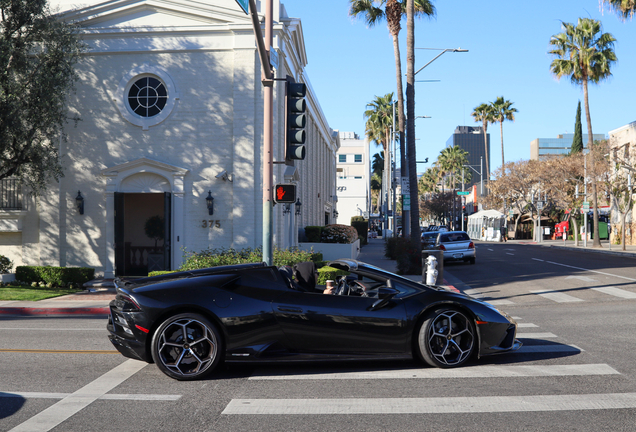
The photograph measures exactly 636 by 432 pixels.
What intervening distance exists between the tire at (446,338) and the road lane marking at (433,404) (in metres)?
1.08

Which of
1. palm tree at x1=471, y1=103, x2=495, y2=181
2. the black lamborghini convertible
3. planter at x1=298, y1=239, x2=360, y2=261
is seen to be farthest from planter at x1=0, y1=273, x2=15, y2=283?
palm tree at x1=471, y1=103, x2=495, y2=181

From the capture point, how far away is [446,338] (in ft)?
20.4

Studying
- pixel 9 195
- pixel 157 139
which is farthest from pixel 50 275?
pixel 157 139

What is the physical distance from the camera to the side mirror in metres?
6.08

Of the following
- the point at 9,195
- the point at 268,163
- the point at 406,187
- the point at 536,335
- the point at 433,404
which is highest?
the point at 406,187

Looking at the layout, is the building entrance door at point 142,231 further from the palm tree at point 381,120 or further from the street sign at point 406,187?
the palm tree at point 381,120

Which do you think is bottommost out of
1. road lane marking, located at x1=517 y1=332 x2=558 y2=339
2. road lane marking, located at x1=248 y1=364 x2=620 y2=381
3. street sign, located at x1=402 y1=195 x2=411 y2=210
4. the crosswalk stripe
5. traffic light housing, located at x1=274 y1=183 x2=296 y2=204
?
road lane marking, located at x1=517 y1=332 x2=558 y2=339

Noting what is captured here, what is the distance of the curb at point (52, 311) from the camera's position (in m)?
12.3

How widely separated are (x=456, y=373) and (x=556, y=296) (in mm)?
9393

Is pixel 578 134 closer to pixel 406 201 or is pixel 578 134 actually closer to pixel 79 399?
pixel 406 201

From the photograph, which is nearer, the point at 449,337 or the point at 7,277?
the point at 449,337

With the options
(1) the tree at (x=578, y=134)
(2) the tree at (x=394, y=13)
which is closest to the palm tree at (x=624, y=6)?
(2) the tree at (x=394, y=13)

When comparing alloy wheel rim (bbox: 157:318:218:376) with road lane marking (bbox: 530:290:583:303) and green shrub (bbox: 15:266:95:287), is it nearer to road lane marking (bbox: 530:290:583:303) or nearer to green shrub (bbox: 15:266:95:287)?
road lane marking (bbox: 530:290:583:303)

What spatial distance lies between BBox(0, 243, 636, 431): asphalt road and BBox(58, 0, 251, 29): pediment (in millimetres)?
13371
